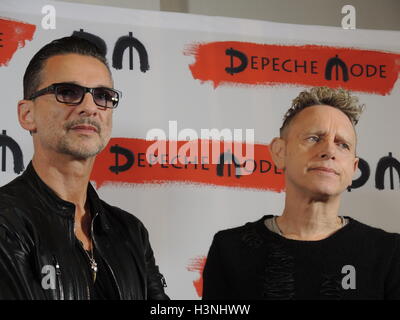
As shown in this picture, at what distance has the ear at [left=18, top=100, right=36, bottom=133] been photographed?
2.33m

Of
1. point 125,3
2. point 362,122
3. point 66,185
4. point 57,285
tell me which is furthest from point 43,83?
point 362,122

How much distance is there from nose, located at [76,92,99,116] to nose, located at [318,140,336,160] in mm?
854

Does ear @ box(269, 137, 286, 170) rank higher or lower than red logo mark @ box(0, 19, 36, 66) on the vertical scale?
lower

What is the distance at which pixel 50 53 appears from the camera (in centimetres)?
237

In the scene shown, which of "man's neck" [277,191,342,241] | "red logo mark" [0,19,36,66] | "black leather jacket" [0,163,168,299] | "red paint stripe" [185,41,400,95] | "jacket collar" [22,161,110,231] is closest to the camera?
"black leather jacket" [0,163,168,299]

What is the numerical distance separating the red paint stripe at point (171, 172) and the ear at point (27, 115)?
10.4 inches

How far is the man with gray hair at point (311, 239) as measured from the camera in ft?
7.97

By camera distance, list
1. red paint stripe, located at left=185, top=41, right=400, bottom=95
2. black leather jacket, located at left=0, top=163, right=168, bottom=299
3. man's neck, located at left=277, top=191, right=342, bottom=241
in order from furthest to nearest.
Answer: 1. red paint stripe, located at left=185, top=41, right=400, bottom=95
2. man's neck, located at left=277, top=191, right=342, bottom=241
3. black leather jacket, located at left=0, top=163, right=168, bottom=299

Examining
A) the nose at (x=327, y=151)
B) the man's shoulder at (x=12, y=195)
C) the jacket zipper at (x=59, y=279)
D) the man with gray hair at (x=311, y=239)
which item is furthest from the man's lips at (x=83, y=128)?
the nose at (x=327, y=151)

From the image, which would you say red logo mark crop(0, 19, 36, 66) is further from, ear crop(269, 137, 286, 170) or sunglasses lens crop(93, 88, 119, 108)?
ear crop(269, 137, 286, 170)

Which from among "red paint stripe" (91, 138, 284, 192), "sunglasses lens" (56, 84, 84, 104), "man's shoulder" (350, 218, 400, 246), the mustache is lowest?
"man's shoulder" (350, 218, 400, 246)

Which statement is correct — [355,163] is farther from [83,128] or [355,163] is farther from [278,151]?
[83,128]

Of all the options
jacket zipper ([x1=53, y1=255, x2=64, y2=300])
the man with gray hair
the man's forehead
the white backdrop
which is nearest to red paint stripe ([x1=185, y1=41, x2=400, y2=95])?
the white backdrop

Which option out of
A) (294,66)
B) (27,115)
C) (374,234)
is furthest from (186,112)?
(374,234)
